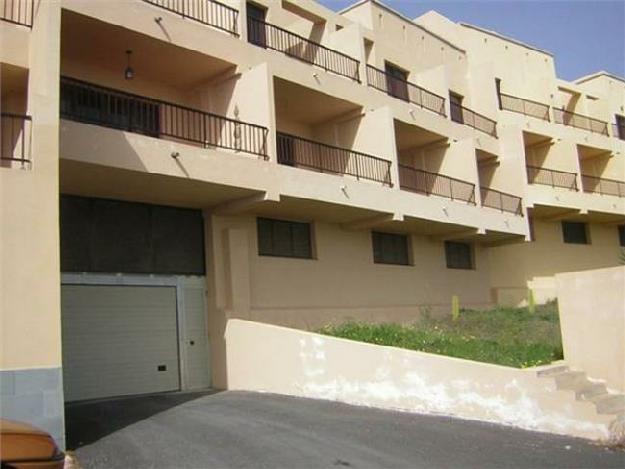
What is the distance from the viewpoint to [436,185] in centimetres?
2256

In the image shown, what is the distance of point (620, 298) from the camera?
1159 centimetres

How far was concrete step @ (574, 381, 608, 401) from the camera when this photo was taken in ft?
35.3

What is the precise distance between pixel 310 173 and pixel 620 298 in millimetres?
7381

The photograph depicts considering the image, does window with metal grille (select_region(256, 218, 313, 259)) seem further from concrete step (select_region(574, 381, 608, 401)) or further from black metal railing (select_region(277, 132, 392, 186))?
concrete step (select_region(574, 381, 608, 401))

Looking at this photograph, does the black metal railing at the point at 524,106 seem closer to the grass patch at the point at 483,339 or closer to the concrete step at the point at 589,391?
the grass patch at the point at 483,339

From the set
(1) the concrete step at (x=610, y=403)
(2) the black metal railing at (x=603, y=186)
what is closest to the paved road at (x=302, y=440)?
(1) the concrete step at (x=610, y=403)

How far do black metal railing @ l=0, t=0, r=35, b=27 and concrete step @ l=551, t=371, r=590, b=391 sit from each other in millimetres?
11539

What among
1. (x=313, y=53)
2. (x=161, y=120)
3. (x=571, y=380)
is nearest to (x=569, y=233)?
(x=313, y=53)

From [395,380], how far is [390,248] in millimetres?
9445

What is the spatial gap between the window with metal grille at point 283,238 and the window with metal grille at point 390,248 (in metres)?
3.02

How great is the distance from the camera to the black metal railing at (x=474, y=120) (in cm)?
2430

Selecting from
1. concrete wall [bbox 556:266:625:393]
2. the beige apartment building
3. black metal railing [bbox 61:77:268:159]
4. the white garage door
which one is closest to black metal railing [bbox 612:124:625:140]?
the beige apartment building

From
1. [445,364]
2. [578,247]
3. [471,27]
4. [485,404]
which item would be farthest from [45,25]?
[578,247]

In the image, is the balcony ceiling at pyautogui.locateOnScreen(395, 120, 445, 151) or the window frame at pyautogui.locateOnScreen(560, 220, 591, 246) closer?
the balcony ceiling at pyautogui.locateOnScreen(395, 120, 445, 151)
